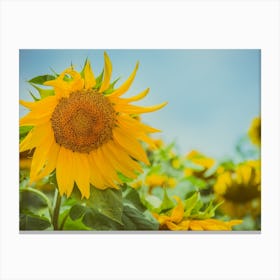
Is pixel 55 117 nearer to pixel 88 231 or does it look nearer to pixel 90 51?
pixel 90 51

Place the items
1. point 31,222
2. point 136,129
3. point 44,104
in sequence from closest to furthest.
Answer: point 44,104, point 136,129, point 31,222

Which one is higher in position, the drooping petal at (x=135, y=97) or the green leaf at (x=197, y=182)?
the drooping petal at (x=135, y=97)

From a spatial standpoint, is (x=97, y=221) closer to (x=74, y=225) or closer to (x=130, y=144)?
(x=74, y=225)

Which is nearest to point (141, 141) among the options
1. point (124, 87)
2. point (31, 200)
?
point (124, 87)

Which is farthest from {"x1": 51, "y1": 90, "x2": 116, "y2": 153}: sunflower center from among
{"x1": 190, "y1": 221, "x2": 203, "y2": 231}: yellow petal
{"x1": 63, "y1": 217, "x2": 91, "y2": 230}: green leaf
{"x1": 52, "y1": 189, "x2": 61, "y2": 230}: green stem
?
{"x1": 190, "y1": 221, "x2": 203, "y2": 231}: yellow petal

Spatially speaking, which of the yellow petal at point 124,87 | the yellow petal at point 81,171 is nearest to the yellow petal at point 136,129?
the yellow petal at point 124,87

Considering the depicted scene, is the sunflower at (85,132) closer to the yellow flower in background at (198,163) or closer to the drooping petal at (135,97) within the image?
the drooping petal at (135,97)

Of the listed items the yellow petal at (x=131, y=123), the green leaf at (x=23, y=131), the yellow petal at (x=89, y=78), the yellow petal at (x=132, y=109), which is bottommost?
the green leaf at (x=23, y=131)
